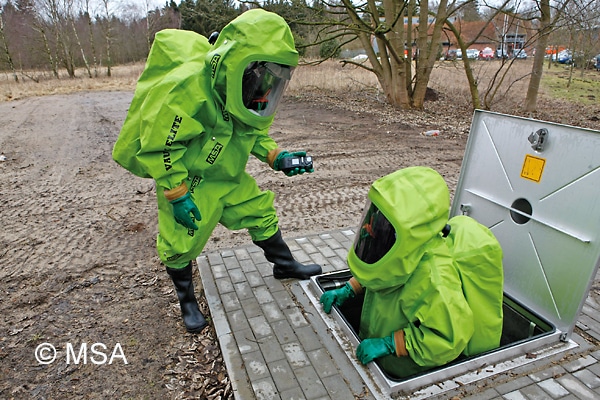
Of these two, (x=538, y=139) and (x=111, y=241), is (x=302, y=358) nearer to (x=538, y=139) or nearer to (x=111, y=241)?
(x=538, y=139)

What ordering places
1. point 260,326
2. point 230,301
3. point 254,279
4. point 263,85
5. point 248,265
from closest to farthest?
point 263,85 → point 260,326 → point 230,301 → point 254,279 → point 248,265

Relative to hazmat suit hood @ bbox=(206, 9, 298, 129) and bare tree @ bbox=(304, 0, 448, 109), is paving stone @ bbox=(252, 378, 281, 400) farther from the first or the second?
bare tree @ bbox=(304, 0, 448, 109)

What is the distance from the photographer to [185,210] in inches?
104

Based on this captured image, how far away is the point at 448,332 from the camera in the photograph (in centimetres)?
221

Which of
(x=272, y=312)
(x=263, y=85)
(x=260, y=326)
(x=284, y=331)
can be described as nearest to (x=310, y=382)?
(x=284, y=331)

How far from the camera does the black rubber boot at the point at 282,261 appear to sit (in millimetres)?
3472

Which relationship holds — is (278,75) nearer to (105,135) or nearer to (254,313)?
(254,313)

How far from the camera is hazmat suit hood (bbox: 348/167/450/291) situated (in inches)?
80.9

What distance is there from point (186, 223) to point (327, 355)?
1.24 m

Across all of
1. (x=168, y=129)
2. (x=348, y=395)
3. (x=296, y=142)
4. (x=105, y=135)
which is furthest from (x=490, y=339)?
(x=105, y=135)

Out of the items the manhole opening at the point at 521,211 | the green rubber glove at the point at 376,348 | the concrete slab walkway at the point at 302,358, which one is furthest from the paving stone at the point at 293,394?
the manhole opening at the point at 521,211

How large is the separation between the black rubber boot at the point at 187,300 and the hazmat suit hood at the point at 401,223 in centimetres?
143

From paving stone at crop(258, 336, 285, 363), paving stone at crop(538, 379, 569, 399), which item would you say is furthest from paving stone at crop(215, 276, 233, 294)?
paving stone at crop(538, 379, 569, 399)

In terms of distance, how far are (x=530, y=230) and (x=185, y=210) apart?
243 centimetres
